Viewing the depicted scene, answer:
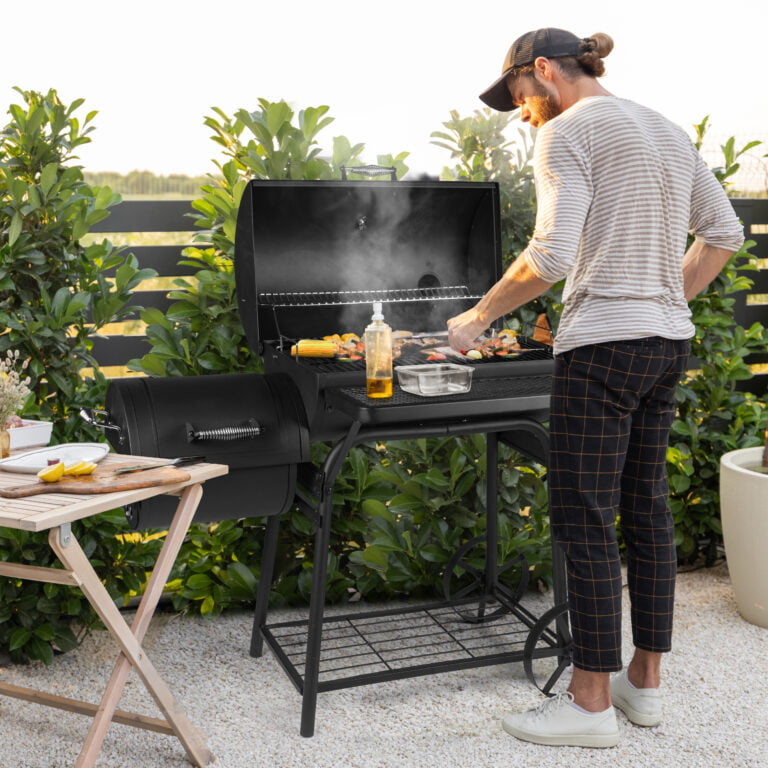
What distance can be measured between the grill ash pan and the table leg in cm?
24

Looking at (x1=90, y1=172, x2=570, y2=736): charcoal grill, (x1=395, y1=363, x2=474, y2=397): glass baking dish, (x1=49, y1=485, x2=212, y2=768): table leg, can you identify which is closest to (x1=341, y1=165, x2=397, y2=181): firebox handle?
(x1=90, y1=172, x2=570, y2=736): charcoal grill

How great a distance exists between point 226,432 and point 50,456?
1.36ft

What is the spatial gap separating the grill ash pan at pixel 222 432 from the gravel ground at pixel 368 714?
0.53m

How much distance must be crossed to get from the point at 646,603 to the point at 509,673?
531 millimetres

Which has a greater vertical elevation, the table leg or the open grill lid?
the open grill lid

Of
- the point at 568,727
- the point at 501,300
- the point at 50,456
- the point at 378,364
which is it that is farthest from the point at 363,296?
the point at 568,727

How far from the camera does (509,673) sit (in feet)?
8.50

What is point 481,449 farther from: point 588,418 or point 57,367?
point 57,367

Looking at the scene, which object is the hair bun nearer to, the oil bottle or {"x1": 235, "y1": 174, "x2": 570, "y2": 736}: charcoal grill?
{"x1": 235, "y1": 174, "x2": 570, "y2": 736}: charcoal grill

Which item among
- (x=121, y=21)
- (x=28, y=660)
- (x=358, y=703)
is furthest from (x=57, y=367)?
(x=121, y=21)

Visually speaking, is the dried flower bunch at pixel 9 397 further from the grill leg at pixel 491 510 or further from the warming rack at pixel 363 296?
the grill leg at pixel 491 510

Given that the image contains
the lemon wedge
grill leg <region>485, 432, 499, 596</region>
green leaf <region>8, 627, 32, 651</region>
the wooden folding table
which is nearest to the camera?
the wooden folding table

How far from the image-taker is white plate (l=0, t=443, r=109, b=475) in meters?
1.94

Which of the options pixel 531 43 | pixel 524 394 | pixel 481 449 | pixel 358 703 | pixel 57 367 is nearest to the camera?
pixel 531 43
